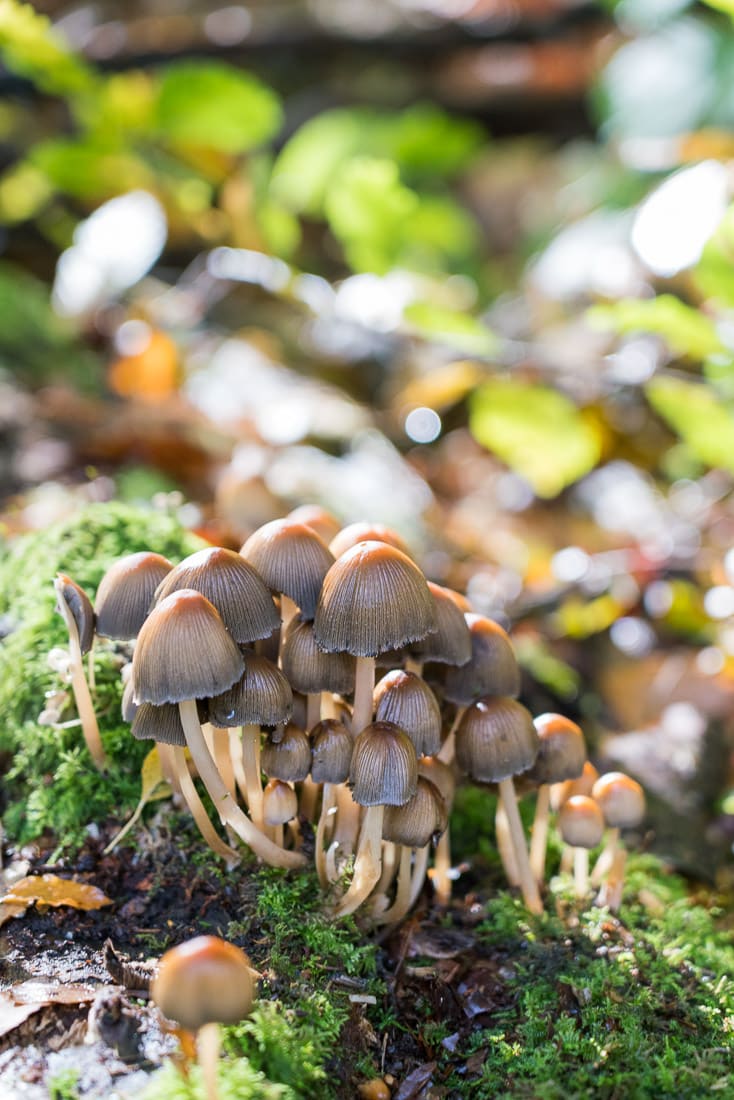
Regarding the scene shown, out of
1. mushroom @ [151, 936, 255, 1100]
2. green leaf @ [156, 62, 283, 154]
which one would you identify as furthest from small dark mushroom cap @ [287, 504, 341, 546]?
green leaf @ [156, 62, 283, 154]

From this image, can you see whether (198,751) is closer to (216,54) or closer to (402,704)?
(402,704)

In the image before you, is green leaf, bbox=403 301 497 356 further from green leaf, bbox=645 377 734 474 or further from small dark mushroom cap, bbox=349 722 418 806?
small dark mushroom cap, bbox=349 722 418 806

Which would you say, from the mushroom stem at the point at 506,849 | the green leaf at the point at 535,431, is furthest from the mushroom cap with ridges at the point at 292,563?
the green leaf at the point at 535,431

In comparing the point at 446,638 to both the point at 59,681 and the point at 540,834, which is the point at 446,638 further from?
the point at 59,681

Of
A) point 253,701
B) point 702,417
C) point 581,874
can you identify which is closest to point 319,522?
point 253,701

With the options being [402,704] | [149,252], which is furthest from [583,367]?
[402,704]

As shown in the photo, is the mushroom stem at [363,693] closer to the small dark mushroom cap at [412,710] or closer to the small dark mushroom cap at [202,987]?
the small dark mushroom cap at [412,710]

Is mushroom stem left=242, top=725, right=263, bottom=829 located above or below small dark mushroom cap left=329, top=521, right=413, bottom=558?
below
